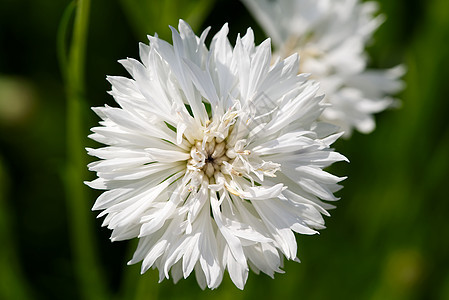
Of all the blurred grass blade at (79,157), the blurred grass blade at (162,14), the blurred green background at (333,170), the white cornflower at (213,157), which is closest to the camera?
the white cornflower at (213,157)

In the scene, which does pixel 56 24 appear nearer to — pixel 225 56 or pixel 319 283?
pixel 225 56

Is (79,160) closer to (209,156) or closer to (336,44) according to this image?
(209,156)

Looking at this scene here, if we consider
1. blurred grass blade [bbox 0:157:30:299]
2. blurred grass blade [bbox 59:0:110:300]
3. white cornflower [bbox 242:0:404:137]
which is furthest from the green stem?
white cornflower [bbox 242:0:404:137]

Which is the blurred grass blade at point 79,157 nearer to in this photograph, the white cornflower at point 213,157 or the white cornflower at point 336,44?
the white cornflower at point 213,157

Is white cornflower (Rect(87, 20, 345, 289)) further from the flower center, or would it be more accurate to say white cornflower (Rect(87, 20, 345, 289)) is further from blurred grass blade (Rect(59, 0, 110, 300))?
blurred grass blade (Rect(59, 0, 110, 300))

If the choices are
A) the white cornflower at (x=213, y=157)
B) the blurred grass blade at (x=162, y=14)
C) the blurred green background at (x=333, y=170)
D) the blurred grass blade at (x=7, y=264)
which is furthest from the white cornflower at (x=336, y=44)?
the blurred grass blade at (x=7, y=264)

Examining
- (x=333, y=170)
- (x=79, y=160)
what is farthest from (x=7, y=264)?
(x=333, y=170)

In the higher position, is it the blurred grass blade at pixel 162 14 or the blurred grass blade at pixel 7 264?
the blurred grass blade at pixel 162 14
